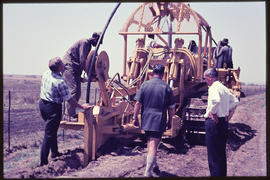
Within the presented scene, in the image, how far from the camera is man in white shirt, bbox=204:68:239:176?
518 centimetres

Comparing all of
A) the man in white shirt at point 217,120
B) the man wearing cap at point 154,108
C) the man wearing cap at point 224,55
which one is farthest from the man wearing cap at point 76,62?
the man wearing cap at point 224,55

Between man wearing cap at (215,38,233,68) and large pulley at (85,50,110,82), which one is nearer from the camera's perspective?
large pulley at (85,50,110,82)

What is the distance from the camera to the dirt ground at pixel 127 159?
569cm

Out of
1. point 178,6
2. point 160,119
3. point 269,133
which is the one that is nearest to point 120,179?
point 160,119

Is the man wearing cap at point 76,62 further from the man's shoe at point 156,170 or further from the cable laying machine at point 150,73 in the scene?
the man's shoe at point 156,170

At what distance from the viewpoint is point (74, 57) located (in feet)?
24.9

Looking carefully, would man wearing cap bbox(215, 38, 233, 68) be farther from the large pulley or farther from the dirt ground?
the large pulley

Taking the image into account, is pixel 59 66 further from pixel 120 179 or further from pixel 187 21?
pixel 187 21

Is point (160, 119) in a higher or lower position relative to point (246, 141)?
higher

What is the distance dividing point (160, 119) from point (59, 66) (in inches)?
78.3

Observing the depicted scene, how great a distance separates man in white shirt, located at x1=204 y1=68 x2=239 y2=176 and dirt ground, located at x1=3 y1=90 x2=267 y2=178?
75 centimetres

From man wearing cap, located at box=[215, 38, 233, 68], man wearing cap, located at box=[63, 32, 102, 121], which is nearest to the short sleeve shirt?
man wearing cap, located at box=[63, 32, 102, 121]

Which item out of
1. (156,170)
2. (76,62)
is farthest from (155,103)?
(76,62)

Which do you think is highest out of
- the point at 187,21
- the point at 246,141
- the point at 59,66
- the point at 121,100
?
the point at 187,21
